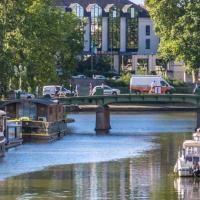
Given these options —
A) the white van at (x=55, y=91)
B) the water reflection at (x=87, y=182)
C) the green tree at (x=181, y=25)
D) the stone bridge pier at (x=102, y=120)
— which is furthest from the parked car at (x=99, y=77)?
the water reflection at (x=87, y=182)

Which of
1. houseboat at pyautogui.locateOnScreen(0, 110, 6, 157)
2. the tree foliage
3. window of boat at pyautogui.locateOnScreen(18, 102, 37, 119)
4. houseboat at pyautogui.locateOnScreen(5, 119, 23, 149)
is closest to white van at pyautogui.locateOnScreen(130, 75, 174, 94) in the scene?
the tree foliage

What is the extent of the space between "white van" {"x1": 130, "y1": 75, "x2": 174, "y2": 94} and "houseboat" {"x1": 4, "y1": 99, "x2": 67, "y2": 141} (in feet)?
119

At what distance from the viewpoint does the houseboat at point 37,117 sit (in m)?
111

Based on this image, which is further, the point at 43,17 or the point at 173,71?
the point at 173,71

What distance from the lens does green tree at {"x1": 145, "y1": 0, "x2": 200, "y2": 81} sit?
158 metres

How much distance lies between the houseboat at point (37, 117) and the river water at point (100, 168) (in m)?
1.57

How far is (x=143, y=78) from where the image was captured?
160m

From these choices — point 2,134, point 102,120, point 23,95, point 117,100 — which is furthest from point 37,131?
point 23,95

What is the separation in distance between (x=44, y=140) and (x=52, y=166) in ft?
70.2

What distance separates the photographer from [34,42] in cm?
13975

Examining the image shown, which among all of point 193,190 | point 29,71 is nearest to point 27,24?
point 29,71

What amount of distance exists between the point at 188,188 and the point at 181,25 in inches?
3244

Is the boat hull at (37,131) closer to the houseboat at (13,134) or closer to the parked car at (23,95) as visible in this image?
the houseboat at (13,134)

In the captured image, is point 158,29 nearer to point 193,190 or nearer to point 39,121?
point 39,121
